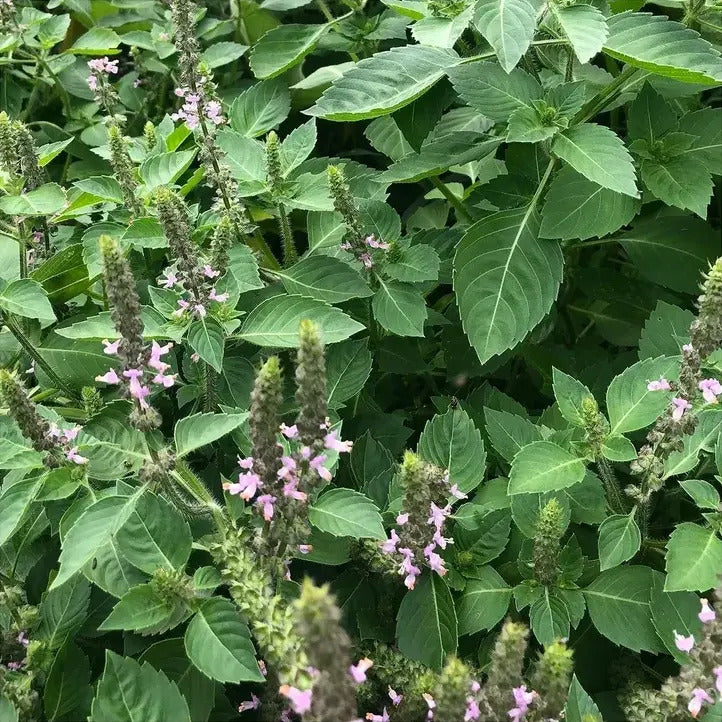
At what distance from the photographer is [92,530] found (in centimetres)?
92

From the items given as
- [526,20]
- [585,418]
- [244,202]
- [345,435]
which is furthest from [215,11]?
[585,418]

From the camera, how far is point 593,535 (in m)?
1.26

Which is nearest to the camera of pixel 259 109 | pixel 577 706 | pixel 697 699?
pixel 697 699

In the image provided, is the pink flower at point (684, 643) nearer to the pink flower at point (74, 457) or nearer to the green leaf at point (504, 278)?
the green leaf at point (504, 278)

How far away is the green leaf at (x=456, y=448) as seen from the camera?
1160mm

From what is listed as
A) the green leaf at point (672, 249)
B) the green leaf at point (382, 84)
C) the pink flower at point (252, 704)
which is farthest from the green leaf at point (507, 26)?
the pink flower at point (252, 704)

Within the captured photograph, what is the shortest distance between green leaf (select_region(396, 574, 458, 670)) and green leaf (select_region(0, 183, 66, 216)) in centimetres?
85

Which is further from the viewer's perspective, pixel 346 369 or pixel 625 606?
pixel 346 369

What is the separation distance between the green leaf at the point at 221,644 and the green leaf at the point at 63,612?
256mm

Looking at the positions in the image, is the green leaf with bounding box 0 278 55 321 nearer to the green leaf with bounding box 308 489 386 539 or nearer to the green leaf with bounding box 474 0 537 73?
the green leaf with bounding box 308 489 386 539

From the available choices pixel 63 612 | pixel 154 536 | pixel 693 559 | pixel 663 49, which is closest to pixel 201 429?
pixel 154 536

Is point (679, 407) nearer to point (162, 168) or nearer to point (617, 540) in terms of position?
point (617, 540)

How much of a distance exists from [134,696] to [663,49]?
4.01 feet

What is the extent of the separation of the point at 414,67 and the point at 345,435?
66 centimetres
